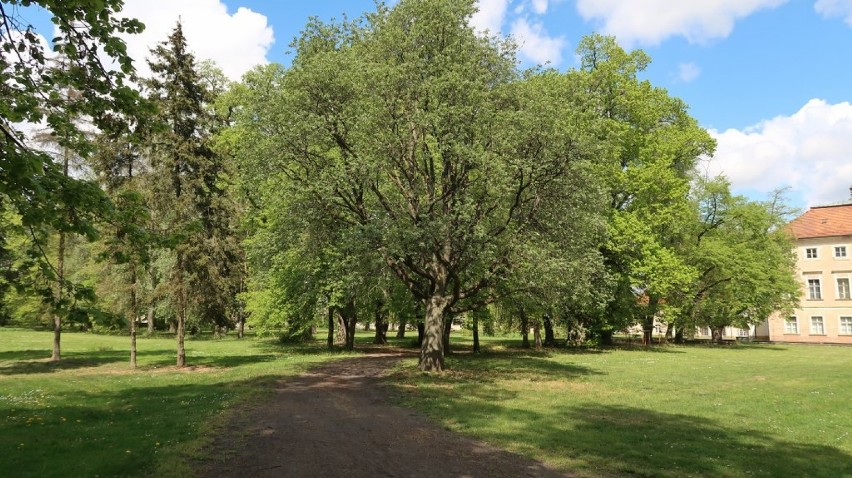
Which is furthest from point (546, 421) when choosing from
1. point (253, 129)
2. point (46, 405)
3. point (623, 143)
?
point (623, 143)

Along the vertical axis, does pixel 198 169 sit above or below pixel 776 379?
above

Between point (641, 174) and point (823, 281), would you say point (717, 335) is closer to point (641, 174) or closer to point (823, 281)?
point (823, 281)

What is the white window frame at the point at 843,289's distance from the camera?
195ft

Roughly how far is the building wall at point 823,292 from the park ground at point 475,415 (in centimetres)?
4413

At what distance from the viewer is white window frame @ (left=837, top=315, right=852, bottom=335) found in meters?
58.9

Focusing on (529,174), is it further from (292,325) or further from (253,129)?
(292,325)

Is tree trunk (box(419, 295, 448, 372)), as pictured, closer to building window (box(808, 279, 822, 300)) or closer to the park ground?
the park ground

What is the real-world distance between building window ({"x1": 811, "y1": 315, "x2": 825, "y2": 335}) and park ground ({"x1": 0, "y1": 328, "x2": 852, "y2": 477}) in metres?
44.3

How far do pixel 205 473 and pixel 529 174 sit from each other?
1517 centimetres

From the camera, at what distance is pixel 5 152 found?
A: 20.0 feet

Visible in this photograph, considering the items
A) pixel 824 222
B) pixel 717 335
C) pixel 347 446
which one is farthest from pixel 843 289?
pixel 347 446

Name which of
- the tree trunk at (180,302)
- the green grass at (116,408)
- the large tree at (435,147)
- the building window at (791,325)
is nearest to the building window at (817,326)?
the building window at (791,325)

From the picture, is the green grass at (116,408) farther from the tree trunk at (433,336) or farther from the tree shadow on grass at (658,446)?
the tree shadow on grass at (658,446)

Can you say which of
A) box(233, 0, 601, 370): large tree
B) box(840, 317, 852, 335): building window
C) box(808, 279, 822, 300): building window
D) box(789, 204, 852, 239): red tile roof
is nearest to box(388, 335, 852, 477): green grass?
box(233, 0, 601, 370): large tree
